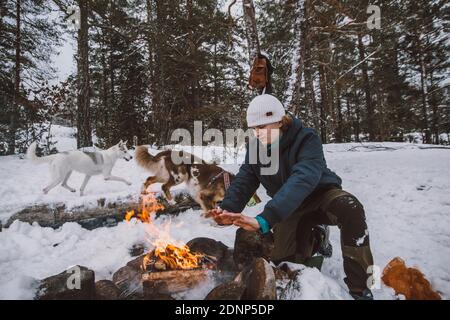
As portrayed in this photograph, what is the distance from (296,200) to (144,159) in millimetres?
4501

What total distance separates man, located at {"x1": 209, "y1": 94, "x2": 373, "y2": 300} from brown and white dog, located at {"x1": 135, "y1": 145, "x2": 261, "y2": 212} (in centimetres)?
265

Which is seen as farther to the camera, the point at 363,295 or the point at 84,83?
the point at 84,83

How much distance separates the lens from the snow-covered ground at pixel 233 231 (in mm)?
2873

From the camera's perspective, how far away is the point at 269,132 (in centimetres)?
276

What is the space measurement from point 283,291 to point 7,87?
12.5 m

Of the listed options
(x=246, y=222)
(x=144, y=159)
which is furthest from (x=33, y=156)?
(x=246, y=222)

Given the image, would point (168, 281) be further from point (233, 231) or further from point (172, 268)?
point (233, 231)

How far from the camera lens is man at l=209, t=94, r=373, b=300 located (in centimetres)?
223

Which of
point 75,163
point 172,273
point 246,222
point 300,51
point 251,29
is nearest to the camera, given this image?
point 246,222

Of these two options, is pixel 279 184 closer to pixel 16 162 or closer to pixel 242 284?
pixel 242 284

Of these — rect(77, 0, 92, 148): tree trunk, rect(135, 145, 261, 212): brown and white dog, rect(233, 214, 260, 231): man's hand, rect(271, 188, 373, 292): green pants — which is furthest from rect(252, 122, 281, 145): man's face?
rect(77, 0, 92, 148): tree trunk

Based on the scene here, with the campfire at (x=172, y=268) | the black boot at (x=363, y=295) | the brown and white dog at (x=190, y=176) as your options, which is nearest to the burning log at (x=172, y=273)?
the campfire at (x=172, y=268)

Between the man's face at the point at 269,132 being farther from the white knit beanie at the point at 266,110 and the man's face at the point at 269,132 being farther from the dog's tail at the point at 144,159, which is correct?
the dog's tail at the point at 144,159

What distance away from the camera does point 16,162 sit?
294 inches
